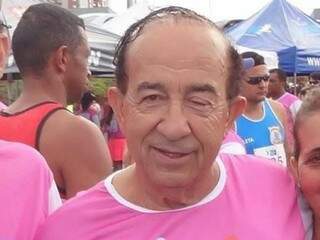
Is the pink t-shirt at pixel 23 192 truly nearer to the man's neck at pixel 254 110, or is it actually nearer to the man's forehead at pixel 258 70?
the man's neck at pixel 254 110

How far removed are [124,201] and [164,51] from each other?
0.37m

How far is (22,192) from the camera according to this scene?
1.50 m

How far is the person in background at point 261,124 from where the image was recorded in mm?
4492

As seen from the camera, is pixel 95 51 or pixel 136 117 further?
pixel 95 51

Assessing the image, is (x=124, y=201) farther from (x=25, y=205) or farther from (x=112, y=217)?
(x=25, y=205)

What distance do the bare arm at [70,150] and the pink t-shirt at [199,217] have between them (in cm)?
82

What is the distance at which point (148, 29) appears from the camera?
58.7 inches

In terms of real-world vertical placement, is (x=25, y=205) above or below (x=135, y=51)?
below

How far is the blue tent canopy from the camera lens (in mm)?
9266

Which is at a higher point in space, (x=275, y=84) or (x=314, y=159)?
(x=314, y=159)

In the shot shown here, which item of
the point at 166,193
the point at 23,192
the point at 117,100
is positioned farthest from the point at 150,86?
the point at 23,192

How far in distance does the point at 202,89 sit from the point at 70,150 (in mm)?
1077

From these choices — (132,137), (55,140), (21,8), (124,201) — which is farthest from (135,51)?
(21,8)

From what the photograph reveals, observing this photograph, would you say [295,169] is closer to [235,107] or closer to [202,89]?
[235,107]
